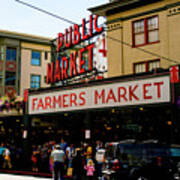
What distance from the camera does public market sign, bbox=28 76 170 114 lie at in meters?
21.5

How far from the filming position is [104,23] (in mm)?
29438

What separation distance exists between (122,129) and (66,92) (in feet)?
21.6

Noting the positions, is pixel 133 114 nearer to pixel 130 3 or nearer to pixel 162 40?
pixel 162 40

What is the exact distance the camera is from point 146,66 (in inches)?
1047

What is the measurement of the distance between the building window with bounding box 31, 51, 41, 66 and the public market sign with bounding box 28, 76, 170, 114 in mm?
24887

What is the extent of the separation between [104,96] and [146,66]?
437 cm

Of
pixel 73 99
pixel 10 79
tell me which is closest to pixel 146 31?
pixel 73 99

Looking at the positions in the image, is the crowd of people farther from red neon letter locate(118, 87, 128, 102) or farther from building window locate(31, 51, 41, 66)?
building window locate(31, 51, 41, 66)

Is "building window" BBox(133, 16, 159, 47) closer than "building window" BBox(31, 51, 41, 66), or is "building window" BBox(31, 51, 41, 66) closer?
"building window" BBox(133, 16, 159, 47)

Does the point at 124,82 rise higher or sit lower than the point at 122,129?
higher

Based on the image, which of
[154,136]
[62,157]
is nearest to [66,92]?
[154,136]

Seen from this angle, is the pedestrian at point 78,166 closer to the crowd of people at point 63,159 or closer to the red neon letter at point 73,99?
the crowd of people at point 63,159

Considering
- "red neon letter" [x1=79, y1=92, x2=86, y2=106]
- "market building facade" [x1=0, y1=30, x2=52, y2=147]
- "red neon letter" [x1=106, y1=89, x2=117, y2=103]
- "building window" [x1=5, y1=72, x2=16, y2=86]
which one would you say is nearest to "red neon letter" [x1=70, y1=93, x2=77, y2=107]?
"red neon letter" [x1=79, y1=92, x2=86, y2=106]

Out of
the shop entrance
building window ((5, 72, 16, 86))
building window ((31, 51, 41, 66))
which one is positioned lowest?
the shop entrance
